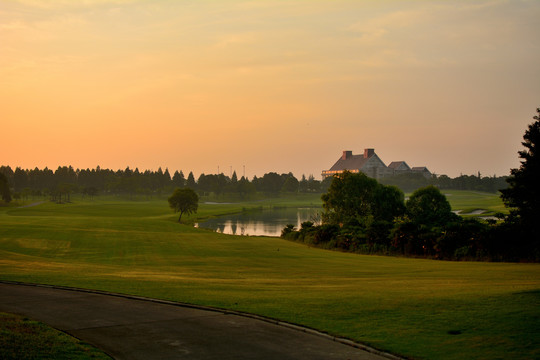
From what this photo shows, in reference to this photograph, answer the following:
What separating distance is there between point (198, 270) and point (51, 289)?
11.8 meters

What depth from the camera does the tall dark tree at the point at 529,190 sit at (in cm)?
3186

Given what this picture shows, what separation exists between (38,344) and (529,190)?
31712 millimetres

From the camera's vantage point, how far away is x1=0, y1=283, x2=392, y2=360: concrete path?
11617mm

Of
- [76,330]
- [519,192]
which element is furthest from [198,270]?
[519,192]

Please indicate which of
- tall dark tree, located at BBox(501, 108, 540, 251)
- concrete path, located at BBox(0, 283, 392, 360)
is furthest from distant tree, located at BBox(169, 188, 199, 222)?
concrete path, located at BBox(0, 283, 392, 360)

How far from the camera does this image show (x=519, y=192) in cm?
3338

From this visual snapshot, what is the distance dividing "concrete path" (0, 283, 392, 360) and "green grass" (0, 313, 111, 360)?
0.52 metres

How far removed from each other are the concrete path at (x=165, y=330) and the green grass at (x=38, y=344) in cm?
52

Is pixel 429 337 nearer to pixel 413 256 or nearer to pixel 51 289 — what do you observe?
pixel 51 289

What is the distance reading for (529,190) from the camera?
1262 inches

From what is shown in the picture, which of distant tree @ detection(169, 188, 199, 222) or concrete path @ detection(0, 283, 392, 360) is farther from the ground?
distant tree @ detection(169, 188, 199, 222)

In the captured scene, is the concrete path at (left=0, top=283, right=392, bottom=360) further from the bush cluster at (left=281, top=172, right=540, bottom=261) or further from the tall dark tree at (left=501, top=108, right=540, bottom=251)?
the bush cluster at (left=281, top=172, right=540, bottom=261)

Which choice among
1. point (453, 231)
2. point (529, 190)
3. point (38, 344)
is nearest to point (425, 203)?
point (453, 231)

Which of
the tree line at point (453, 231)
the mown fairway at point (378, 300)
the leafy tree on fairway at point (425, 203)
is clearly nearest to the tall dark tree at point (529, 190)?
the tree line at point (453, 231)
